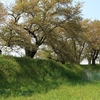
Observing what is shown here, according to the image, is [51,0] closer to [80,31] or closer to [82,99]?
[80,31]

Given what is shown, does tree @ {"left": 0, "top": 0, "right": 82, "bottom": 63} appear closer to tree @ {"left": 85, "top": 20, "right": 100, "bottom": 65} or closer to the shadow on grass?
the shadow on grass

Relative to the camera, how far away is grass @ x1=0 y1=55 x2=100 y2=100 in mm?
12211

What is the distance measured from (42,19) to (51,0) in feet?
8.85

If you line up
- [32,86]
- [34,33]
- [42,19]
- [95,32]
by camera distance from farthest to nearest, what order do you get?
[95,32] → [34,33] → [42,19] → [32,86]

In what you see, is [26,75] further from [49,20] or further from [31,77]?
[49,20]

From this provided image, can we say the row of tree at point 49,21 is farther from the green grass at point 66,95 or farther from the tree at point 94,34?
the tree at point 94,34

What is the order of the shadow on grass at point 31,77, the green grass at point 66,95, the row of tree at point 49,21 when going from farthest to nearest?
the row of tree at point 49,21 < the shadow on grass at point 31,77 < the green grass at point 66,95

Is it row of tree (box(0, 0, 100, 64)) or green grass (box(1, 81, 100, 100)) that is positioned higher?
row of tree (box(0, 0, 100, 64))

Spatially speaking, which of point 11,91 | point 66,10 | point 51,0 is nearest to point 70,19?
point 66,10

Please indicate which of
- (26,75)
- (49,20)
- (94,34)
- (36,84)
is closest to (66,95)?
(36,84)

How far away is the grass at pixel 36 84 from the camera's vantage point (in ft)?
40.1

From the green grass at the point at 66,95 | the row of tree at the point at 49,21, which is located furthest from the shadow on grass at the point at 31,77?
the row of tree at the point at 49,21

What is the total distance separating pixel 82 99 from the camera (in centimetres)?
1091

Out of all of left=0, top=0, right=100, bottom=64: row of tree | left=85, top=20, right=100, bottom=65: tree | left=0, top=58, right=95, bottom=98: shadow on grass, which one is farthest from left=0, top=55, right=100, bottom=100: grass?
left=85, top=20, right=100, bottom=65: tree
